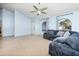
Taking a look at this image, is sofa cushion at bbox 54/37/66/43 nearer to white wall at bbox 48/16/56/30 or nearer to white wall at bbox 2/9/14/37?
white wall at bbox 48/16/56/30

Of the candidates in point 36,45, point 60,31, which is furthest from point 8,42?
point 60,31

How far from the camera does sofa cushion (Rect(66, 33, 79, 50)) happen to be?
2.41 m

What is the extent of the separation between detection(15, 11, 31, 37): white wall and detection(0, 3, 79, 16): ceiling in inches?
6.8

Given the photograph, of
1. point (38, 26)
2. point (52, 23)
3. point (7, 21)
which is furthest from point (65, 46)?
point (7, 21)

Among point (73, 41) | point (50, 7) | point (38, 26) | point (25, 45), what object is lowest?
point (25, 45)

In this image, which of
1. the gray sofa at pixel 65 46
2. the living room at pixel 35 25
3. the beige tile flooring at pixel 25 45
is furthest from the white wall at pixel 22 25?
the gray sofa at pixel 65 46

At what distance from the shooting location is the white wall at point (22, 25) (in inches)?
108

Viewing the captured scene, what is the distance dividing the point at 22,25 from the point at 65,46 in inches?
42.8

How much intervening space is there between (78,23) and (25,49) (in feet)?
4.31

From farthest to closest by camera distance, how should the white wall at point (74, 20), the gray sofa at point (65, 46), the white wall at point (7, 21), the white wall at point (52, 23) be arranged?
the white wall at point (7, 21) → the white wall at point (52, 23) → the white wall at point (74, 20) → the gray sofa at point (65, 46)

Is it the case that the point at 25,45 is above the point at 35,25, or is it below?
below

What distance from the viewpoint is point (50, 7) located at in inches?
101

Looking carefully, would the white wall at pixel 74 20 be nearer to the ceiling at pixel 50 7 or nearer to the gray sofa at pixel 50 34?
the ceiling at pixel 50 7

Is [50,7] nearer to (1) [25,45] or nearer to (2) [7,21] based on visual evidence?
(1) [25,45]
